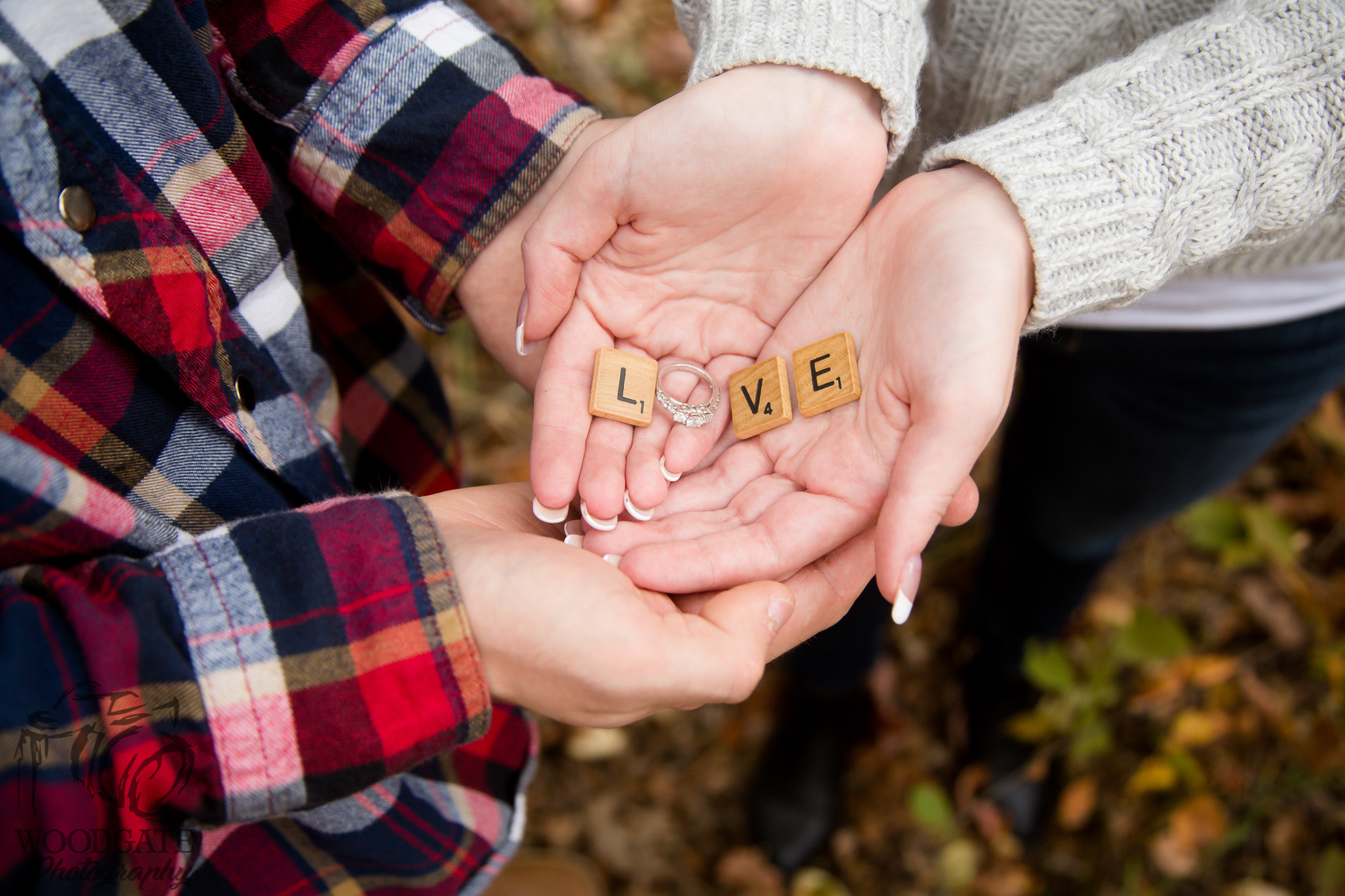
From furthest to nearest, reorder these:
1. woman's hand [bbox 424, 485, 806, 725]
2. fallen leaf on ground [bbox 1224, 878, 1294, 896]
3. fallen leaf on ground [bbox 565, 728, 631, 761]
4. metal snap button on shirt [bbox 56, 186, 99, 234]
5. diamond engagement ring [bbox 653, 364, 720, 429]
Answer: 1. fallen leaf on ground [bbox 565, 728, 631, 761]
2. fallen leaf on ground [bbox 1224, 878, 1294, 896]
3. diamond engagement ring [bbox 653, 364, 720, 429]
4. woman's hand [bbox 424, 485, 806, 725]
5. metal snap button on shirt [bbox 56, 186, 99, 234]

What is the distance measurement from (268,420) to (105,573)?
403 mm

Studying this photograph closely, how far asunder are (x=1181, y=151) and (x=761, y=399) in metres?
0.99

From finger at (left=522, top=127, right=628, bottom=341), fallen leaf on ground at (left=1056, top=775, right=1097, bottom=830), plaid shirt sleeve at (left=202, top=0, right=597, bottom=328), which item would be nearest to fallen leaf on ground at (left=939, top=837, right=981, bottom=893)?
fallen leaf on ground at (left=1056, top=775, right=1097, bottom=830)

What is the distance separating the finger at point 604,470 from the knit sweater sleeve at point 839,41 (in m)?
0.85

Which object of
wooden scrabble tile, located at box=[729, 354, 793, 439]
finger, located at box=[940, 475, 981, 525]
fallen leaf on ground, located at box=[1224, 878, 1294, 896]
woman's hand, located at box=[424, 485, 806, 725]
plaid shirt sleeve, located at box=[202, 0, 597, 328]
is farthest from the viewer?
fallen leaf on ground, located at box=[1224, 878, 1294, 896]

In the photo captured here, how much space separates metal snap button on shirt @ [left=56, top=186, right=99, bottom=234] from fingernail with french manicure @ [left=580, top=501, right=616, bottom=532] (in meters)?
1.02

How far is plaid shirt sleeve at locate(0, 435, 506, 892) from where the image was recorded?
1.16m

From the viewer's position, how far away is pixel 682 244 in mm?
2012

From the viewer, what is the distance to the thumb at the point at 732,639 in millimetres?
1418

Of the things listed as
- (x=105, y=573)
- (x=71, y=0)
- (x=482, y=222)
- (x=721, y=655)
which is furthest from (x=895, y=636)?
(x=71, y=0)

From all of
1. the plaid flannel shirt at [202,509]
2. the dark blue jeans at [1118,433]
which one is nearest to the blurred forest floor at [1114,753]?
the dark blue jeans at [1118,433]

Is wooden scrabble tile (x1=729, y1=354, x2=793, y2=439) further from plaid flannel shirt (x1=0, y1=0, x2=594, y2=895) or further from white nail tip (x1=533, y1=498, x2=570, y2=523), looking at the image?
plaid flannel shirt (x1=0, y1=0, x2=594, y2=895)

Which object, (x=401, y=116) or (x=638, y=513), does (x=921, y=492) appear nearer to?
(x=638, y=513)

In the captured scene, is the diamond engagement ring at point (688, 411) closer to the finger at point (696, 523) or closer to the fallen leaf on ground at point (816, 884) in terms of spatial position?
the finger at point (696, 523)
